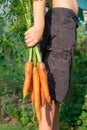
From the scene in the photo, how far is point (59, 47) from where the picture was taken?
3.50m

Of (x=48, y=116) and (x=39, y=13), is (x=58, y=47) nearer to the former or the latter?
(x=39, y=13)

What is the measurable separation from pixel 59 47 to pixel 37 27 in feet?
0.92

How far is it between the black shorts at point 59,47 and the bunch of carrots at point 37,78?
4.9 inches

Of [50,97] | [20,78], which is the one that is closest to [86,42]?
[20,78]

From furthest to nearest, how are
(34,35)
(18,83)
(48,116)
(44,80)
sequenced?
(18,83) → (48,116) → (44,80) → (34,35)

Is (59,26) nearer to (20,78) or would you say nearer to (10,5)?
(10,5)

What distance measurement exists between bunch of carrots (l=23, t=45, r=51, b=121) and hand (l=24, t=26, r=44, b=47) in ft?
0.27

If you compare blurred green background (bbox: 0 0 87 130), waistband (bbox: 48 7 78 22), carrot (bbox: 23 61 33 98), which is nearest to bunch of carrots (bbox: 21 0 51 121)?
carrot (bbox: 23 61 33 98)

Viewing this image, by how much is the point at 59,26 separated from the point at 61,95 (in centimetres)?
55

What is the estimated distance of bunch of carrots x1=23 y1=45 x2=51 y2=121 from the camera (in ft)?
11.2

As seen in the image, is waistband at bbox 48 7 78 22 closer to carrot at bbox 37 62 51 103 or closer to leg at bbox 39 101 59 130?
carrot at bbox 37 62 51 103

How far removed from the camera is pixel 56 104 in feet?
12.0

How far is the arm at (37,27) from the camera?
10.9 feet

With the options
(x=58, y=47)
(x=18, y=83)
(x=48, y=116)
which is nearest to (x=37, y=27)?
(x=58, y=47)
